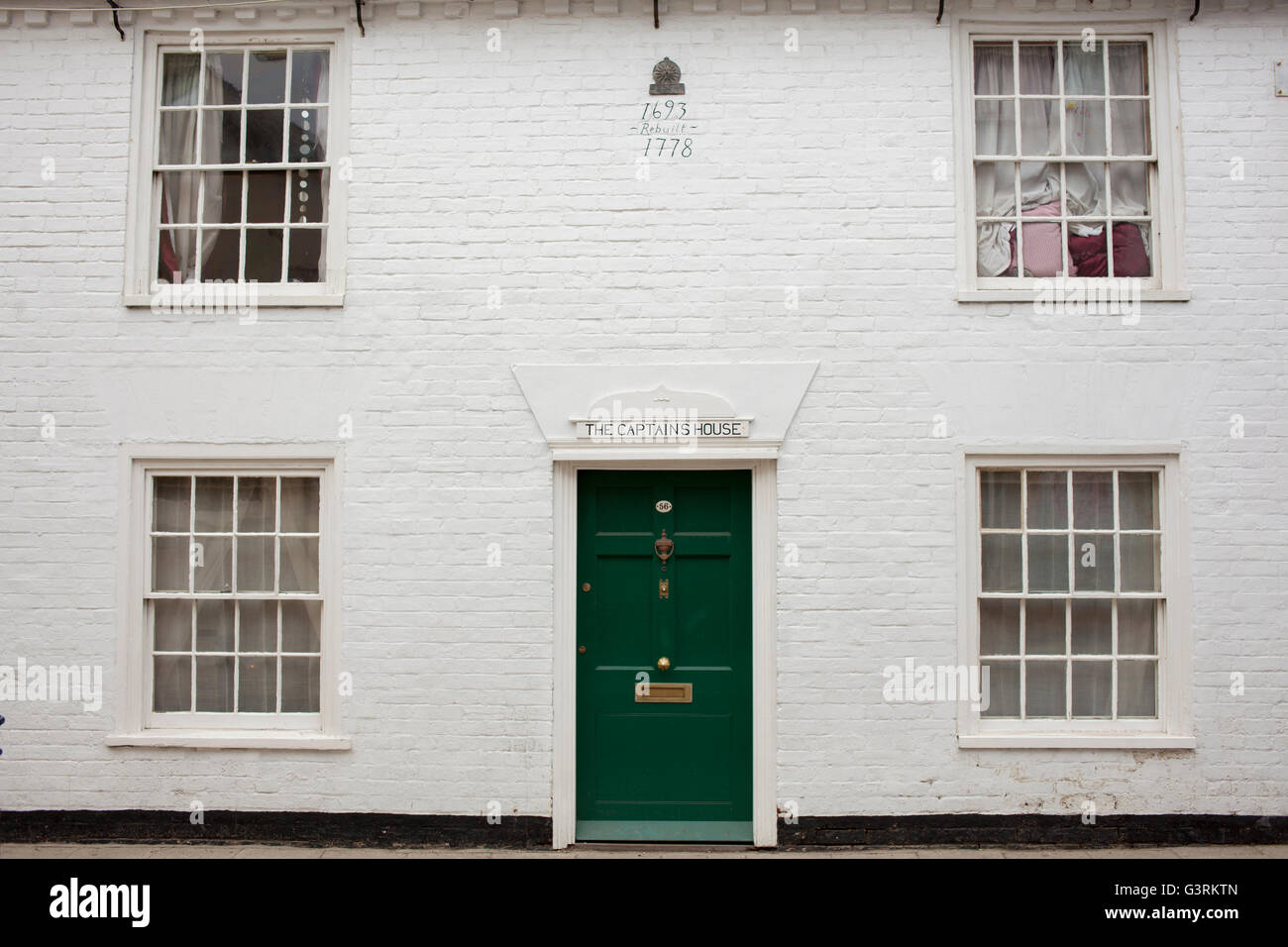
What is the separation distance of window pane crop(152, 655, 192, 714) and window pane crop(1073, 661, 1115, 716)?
5.60 metres

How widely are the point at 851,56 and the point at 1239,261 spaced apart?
271 centimetres

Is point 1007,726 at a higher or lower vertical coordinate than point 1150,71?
lower

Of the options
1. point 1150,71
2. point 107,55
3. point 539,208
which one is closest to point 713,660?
point 539,208

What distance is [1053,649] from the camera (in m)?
6.08

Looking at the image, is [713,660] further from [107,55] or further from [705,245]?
[107,55]

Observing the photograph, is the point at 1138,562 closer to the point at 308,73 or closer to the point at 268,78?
the point at 308,73

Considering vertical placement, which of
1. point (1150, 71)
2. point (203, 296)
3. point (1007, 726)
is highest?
point (1150, 71)

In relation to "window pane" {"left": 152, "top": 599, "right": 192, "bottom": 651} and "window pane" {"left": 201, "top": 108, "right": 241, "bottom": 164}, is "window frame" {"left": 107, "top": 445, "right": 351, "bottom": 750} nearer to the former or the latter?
"window pane" {"left": 152, "top": 599, "right": 192, "bottom": 651}

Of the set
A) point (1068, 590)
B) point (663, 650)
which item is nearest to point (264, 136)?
point (663, 650)

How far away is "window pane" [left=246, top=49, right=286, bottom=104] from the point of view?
20.9 ft

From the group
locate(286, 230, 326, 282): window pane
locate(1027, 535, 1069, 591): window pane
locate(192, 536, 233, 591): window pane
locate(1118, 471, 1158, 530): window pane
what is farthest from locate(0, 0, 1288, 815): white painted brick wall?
locate(1027, 535, 1069, 591): window pane

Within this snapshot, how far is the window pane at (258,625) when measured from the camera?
20.3 feet

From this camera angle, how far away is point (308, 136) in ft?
20.8

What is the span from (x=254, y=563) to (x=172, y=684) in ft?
3.06
